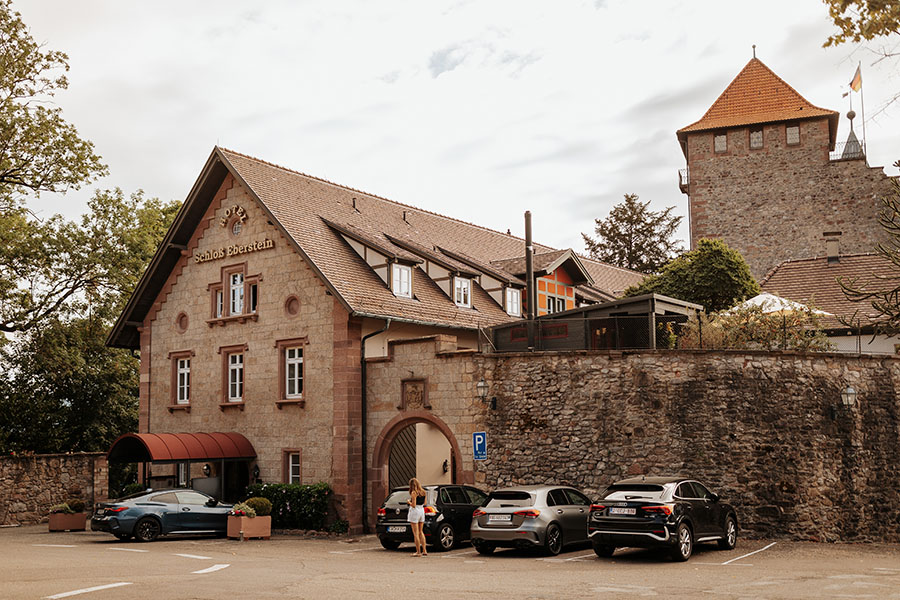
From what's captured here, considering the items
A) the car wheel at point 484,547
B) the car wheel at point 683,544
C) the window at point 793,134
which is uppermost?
the window at point 793,134

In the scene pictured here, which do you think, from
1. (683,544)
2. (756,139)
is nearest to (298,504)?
(683,544)

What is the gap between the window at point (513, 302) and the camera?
31203 mm

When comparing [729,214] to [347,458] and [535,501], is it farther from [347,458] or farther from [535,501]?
[535,501]

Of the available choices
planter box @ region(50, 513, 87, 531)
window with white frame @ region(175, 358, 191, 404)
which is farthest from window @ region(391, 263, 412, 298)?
planter box @ region(50, 513, 87, 531)

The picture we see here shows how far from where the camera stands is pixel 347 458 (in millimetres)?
24703

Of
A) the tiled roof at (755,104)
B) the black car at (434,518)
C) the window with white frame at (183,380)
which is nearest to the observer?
the black car at (434,518)

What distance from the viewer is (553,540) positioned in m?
18.1

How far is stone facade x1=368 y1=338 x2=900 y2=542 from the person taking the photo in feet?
70.8

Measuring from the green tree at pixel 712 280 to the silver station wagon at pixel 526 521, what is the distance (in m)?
14.8

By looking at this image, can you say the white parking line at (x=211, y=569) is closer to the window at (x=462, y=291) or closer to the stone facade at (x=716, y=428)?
the stone facade at (x=716, y=428)

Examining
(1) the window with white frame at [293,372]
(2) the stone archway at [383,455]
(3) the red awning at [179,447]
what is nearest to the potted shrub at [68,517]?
(3) the red awning at [179,447]

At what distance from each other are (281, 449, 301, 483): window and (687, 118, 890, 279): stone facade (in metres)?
25.8

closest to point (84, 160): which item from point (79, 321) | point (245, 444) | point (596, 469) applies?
point (79, 321)

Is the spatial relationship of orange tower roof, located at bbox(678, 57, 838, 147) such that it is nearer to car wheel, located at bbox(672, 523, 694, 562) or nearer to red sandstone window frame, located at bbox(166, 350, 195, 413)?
red sandstone window frame, located at bbox(166, 350, 195, 413)
